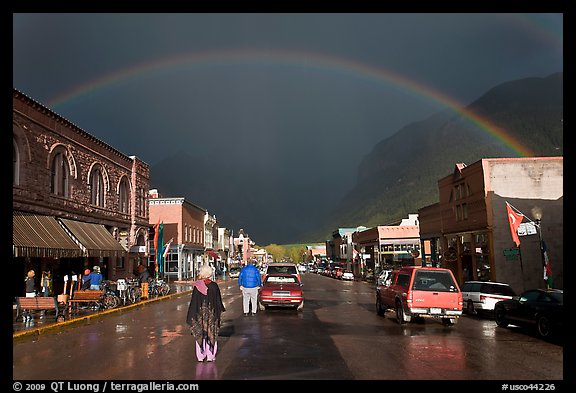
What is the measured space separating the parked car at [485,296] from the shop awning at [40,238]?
18595 mm

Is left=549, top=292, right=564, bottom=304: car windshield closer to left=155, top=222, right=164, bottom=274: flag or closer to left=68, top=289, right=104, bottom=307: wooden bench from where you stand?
left=68, top=289, right=104, bottom=307: wooden bench

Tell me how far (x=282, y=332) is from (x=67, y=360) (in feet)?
19.1

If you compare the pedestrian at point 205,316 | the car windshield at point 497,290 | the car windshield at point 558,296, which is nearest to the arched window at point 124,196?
the car windshield at point 497,290

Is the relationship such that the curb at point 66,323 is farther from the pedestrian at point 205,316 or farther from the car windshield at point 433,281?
the car windshield at point 433,281

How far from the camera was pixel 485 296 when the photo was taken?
19172mm

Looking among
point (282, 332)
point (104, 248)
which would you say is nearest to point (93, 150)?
point (104, 248)

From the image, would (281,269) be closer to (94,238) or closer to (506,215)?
(94,238)

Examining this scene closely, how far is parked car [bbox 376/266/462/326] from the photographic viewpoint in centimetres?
1497

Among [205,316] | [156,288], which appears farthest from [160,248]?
[205,316]

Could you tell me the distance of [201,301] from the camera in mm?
9680

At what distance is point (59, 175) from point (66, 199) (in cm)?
139

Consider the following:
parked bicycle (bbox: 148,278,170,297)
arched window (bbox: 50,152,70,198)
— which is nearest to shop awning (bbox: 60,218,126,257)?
arched window (bbox: 50,152,70,198)

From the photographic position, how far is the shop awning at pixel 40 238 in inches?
782

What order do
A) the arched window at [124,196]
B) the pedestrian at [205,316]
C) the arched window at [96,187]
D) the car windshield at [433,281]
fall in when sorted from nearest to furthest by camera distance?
the pedestrian at [205,316] < the car windshield at [433,281] < the arched window at [96,187] < the arched window at [124,196]
